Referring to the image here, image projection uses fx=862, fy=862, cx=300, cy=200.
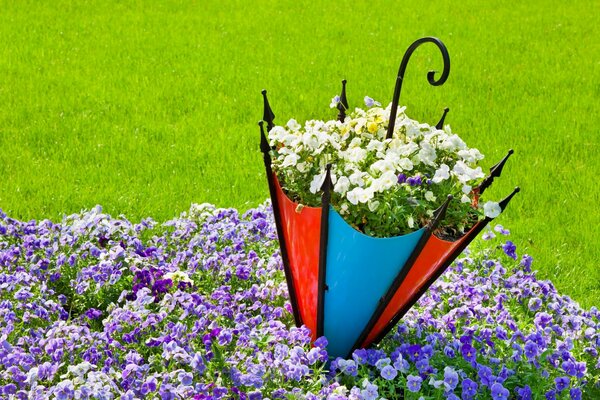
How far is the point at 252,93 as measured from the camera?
7520 mm

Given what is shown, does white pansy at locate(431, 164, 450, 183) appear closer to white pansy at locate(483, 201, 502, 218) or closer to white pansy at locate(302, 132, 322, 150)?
white pansy at locate(483, 201, 502, 218)

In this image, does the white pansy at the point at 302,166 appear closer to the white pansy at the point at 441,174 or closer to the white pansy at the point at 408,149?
the white pansy at the point at 408,149

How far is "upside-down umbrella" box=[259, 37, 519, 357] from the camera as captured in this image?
3.07m

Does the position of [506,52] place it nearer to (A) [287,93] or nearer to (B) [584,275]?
(A) [287,93]

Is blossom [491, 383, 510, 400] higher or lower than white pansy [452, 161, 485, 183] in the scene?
lower

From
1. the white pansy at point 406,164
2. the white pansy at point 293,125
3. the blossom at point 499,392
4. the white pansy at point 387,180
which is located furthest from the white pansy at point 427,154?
the blossom at point 499,392

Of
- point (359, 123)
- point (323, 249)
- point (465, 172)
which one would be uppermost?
point (359, 123)

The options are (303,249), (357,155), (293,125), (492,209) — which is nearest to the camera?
(492,209)

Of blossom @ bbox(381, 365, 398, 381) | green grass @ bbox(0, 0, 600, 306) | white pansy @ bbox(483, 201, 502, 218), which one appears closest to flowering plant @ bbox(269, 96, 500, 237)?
white pansy @ bbox(483, 201, 502, 218)

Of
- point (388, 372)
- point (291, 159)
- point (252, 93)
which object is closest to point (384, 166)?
point (291, 159)

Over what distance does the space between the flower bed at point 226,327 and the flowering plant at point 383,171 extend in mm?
509

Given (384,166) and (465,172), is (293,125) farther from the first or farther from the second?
(465,172)

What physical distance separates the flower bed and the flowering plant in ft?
1.67

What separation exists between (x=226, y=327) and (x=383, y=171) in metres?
0.95
